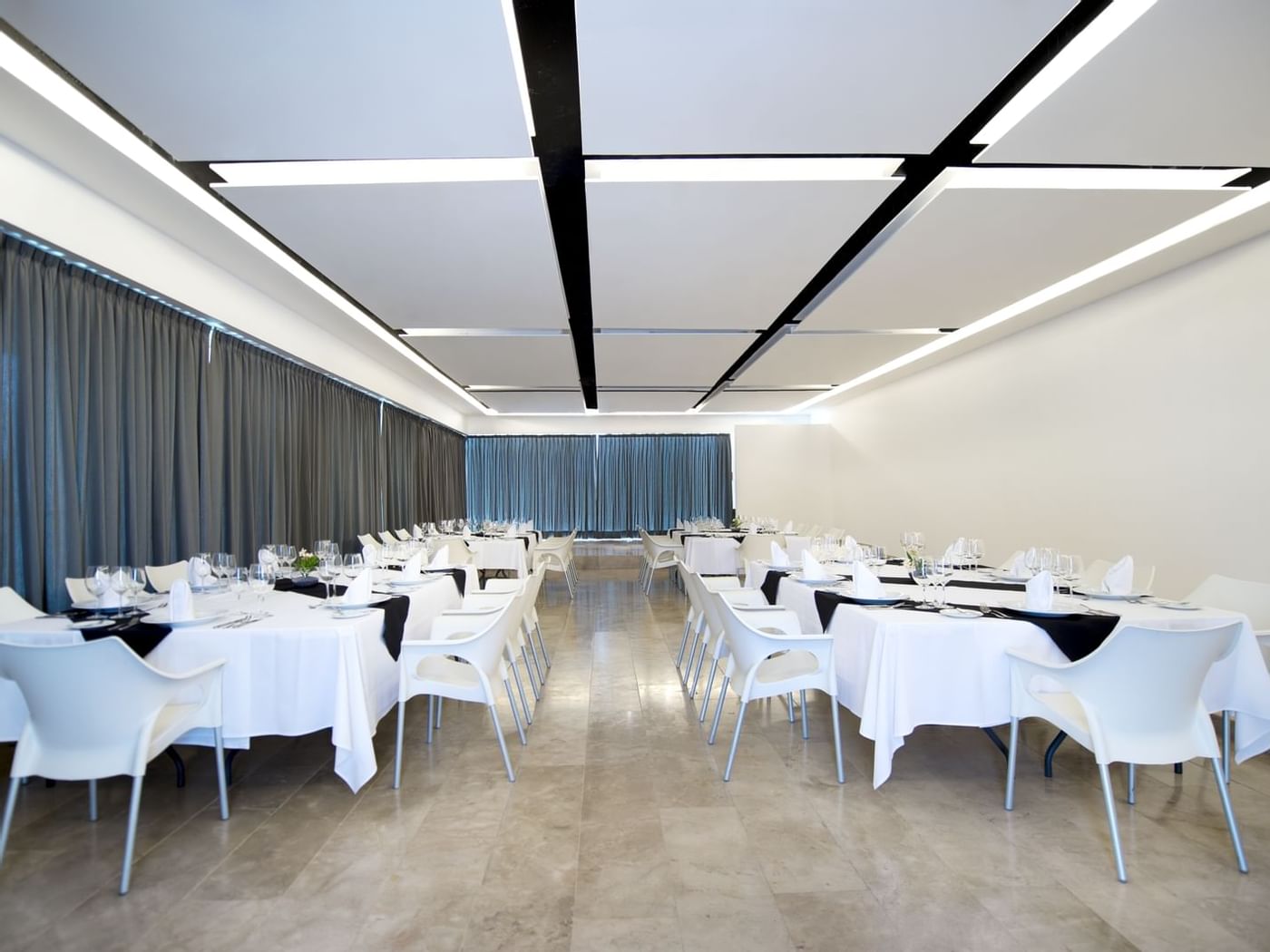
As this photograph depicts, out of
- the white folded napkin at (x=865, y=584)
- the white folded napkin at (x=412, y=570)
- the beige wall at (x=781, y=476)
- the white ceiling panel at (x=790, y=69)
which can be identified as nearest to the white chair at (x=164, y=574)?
the white folded napkin at (x=412, y=570)

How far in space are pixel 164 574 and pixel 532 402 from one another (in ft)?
27.1

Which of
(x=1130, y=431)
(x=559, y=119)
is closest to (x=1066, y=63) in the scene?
(x=559, y=119)

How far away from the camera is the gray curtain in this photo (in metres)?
3.56

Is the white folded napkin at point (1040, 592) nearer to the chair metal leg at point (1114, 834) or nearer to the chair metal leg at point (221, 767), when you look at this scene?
the chair metal leg at point (1114, 834)

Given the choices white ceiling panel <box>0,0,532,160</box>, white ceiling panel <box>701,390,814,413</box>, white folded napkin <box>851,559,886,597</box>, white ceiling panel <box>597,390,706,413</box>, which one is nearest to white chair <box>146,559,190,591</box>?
white ceiling panel <box>0,0,532,160</box>

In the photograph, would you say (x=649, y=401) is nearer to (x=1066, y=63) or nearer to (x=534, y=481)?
(x=534, y=481)

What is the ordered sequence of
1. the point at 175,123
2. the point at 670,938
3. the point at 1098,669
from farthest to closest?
the point at 175,123
the point at 1098,669
the point at 670,938

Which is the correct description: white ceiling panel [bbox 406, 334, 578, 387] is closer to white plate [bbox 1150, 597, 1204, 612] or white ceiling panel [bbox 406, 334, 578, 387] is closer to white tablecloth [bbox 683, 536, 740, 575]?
white tablecloth [bbox 683, 536, 740, 575]

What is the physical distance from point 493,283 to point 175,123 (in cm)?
257

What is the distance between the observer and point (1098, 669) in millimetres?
2330

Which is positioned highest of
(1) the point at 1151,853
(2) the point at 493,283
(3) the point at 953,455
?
(2) the point at 493,283

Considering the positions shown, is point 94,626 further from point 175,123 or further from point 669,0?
point 669,0

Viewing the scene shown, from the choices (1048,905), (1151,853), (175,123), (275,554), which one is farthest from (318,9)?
(1151,853)

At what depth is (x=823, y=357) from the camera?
8.49 metres
